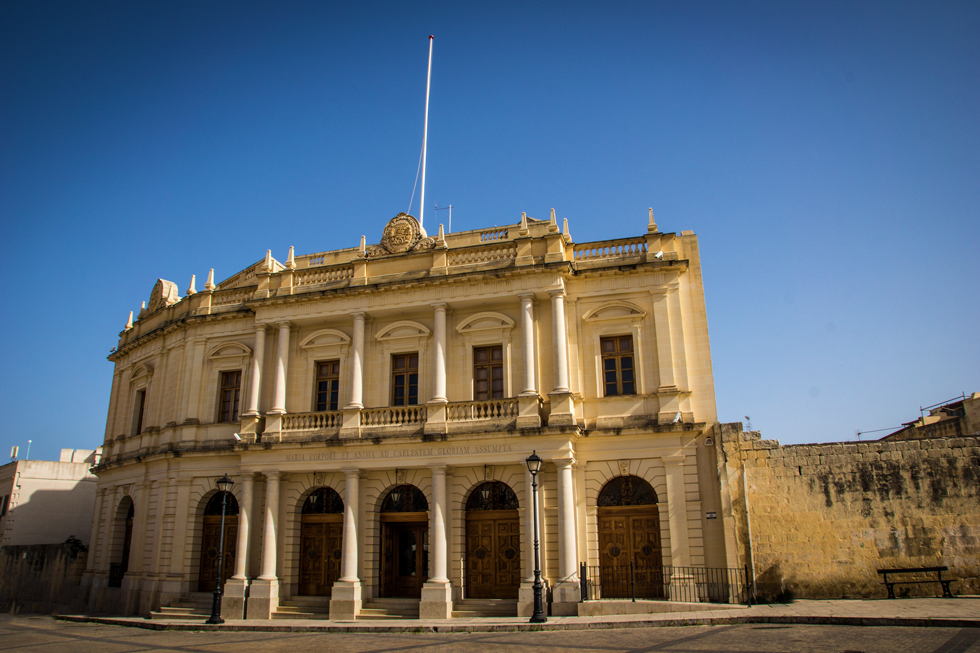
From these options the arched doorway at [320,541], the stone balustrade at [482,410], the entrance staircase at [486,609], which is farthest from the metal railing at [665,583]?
the arched doorway at [320,541]

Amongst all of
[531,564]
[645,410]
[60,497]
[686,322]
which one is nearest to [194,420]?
[531,564]

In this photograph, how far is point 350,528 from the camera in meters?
Answer: 19.4

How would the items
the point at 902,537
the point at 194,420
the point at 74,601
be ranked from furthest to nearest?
1. the point at 74,601
2. the point at 194,420
3. the point at 902,537

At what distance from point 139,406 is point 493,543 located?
54.9 feet

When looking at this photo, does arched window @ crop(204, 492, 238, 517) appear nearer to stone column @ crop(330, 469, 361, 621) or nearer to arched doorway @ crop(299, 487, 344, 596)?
arched doorway @ crop(299, 487, 344, 596)

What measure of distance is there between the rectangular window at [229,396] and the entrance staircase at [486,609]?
35.1ft

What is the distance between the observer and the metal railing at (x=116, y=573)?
2450cm

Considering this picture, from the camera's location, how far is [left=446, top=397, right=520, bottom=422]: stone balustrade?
19.1 metres

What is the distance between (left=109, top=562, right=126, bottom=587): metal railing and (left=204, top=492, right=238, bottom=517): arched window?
486cm

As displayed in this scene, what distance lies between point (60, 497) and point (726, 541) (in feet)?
115

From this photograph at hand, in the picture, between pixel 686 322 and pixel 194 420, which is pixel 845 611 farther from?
pixel 194 420

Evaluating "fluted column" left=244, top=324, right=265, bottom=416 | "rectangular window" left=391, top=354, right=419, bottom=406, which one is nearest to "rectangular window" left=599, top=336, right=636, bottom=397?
"rectangular window" left=391, top=354, right=419, bottom=406

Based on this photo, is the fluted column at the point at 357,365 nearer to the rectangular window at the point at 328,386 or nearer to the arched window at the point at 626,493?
the rectangular window at the point at 328,386

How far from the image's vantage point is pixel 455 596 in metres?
18.7
